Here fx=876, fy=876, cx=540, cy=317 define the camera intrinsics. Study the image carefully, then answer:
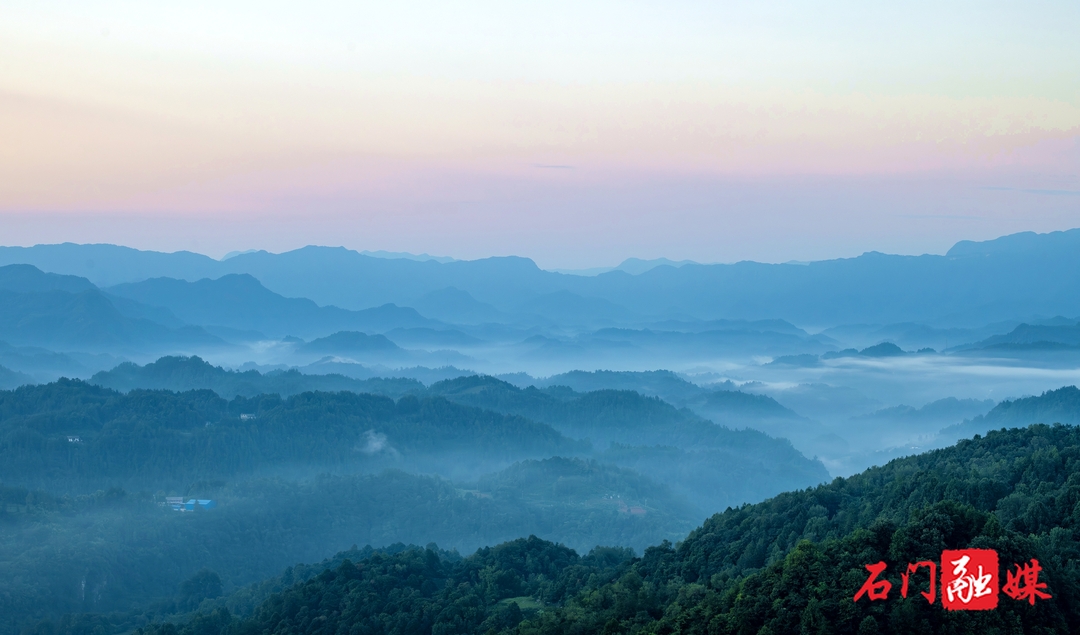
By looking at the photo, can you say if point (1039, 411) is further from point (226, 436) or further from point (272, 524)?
point (226, 436)

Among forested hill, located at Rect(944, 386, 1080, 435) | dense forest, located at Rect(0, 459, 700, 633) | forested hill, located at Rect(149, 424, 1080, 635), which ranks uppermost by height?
forested hill, located at Rect(149, 424, 1080, 635)

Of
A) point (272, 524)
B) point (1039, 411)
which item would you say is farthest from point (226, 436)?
point (1039, 411)

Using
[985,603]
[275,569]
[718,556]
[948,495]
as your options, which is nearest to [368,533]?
[275,569]

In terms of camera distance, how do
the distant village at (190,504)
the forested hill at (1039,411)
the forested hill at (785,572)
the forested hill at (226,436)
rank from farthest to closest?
the forested hill at (226,436)
the forested hill at (1039,411)
the distant village at (190,504)
the forested hill at (785,572)

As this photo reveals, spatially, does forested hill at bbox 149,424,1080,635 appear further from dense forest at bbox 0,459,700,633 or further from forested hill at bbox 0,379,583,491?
forested hill at bbox 0,379,583,491

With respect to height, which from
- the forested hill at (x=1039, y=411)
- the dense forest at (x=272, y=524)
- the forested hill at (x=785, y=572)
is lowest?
the dense forest at (x=272, y=524)

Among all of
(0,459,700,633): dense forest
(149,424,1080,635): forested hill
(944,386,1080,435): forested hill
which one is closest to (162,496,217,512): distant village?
(0,459,700,633): dense forest

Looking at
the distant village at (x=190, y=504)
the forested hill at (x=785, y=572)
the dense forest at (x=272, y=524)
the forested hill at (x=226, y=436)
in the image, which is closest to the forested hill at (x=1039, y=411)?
the dense forest at (x=272, y=524)

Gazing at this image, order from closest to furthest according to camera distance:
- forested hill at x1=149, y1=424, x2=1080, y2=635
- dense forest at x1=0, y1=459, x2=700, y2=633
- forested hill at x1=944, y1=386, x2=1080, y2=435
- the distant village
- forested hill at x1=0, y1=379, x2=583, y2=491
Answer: forested hill at x1=149, y1=424, x2=1080, y2=635 < dense forest at x1=0, y1=459, x2=700, y2=633 < the distant village < forested hill at x1=944, y1=386, x2=1080, y2=435 < forested hill at x1=0, y1=379, x2=583, y2=491

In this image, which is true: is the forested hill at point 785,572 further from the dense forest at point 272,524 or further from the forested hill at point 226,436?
the forested hill at point 226,436

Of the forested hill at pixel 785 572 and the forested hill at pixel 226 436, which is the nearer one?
the forested hill at pixel 785 572
